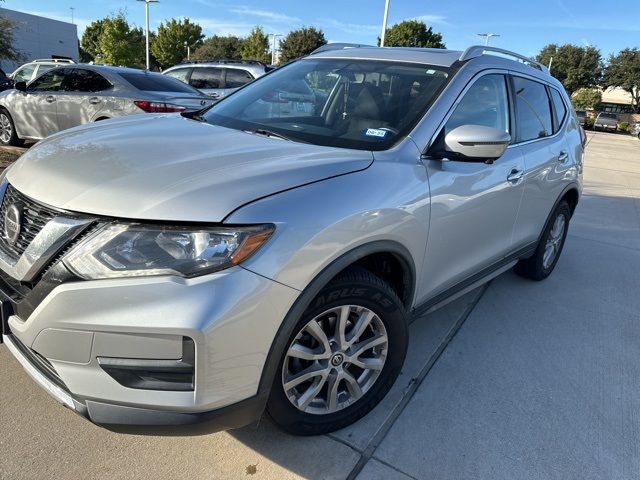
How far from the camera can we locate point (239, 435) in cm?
233

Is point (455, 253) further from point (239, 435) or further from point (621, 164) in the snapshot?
point (621, 164)

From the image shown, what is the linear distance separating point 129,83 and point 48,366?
20.0 feet

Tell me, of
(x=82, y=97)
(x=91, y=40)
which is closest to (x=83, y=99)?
(x=82, y=97)

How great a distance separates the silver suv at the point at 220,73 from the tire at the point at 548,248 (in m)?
7.77

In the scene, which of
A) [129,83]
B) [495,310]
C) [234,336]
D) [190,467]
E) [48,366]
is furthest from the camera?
[129,83]

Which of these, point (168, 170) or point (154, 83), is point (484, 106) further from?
point (154, 83)

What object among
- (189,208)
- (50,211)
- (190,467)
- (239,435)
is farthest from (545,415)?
(50,211)

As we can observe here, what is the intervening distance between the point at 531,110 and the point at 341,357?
2505 millimetres

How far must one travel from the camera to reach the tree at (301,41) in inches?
2154

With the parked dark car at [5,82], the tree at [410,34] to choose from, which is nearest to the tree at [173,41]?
the tree at [410,34]

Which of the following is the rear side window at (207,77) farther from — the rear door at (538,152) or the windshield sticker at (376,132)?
the windshield sticker at (376,132)

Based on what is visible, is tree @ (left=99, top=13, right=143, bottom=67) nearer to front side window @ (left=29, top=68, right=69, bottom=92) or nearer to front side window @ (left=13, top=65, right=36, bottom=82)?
front side window @ (left=13, top=65, right=36, bottom=82)

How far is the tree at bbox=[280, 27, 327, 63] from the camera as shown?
54.7 m

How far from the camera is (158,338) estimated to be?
1.66 meters
